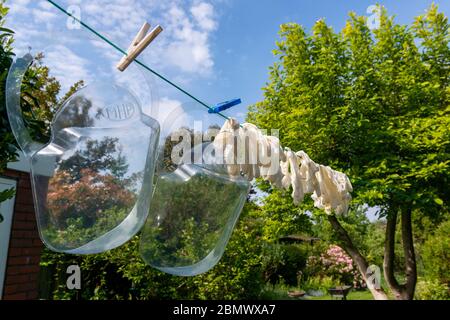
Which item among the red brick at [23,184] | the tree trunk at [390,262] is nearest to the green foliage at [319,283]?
the tree trunk at [390,262]

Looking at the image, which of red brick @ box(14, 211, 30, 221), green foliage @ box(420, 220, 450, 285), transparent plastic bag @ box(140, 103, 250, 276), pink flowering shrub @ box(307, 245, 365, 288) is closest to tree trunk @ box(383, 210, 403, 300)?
green foliage @ box(420, 220, 450, 285)

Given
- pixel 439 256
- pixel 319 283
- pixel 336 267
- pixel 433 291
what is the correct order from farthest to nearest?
pixel 336 267 → pixel 319 283 → pixel 439 256 → pixel 433 291

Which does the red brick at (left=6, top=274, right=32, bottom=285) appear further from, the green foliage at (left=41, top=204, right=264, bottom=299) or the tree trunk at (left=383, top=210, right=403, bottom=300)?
the tree trunk at (left=383, top=210, right=403, bottom=300)

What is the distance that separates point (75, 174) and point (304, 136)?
4378mm

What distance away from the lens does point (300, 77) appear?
5.26m

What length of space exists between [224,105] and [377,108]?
426cm

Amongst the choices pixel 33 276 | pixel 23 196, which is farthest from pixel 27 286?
pixel 23 196

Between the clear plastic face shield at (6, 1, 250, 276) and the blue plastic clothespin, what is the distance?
183mm

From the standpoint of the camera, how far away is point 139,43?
1175 millimetres

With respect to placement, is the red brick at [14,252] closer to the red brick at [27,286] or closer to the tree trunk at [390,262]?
the red brick at [27,286]

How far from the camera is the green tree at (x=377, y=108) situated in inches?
180

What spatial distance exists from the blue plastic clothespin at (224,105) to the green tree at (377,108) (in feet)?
10.1

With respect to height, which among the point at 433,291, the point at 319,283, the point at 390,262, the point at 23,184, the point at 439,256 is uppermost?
the point at 23,184

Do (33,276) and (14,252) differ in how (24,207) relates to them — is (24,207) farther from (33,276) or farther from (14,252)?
(33,276)
